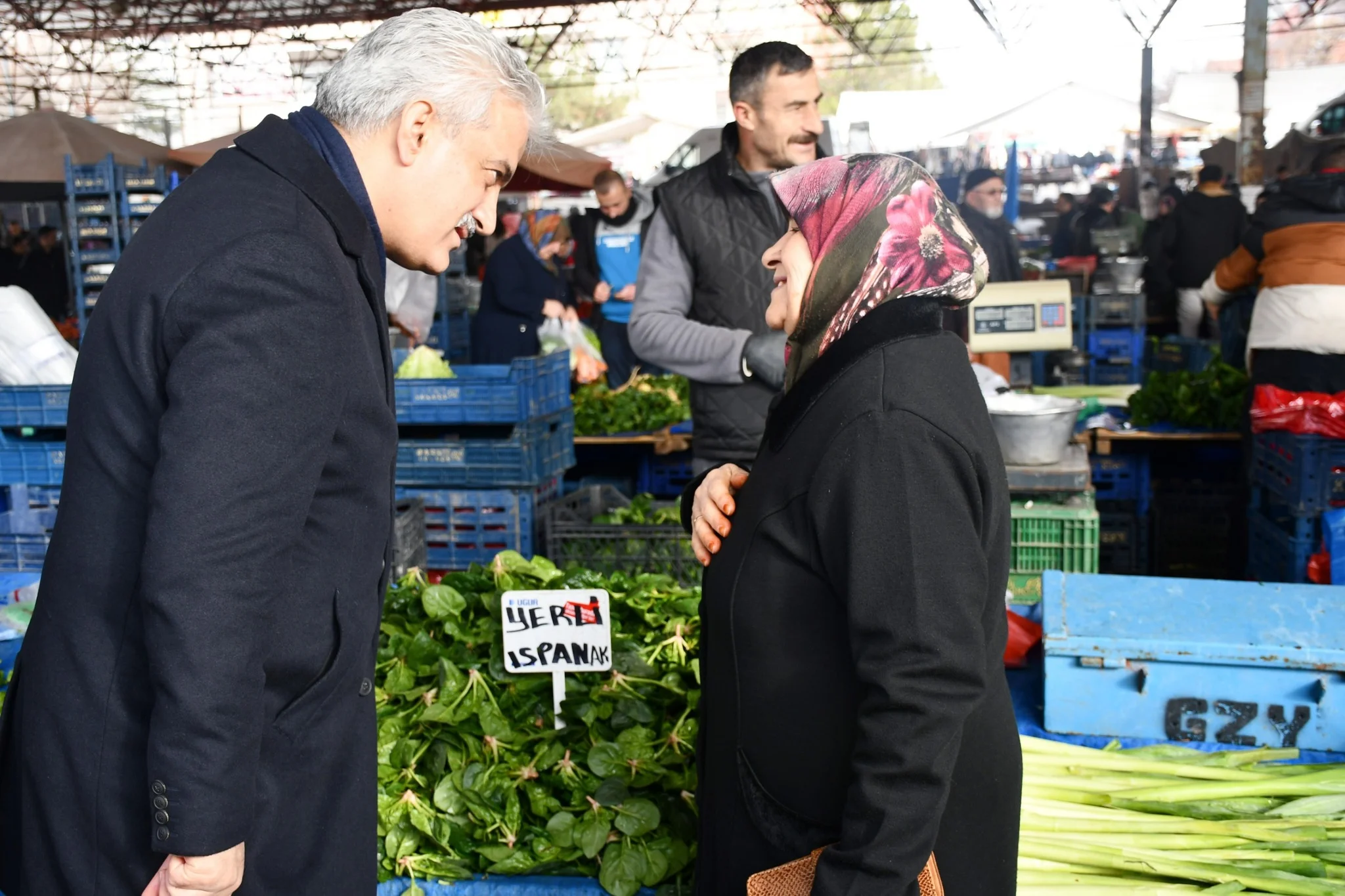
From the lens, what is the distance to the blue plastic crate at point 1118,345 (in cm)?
713

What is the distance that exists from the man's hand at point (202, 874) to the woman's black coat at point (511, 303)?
5.79m

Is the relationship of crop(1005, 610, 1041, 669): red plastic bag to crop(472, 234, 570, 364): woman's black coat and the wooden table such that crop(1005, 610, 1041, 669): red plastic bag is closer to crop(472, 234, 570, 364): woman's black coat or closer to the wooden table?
the wooden table

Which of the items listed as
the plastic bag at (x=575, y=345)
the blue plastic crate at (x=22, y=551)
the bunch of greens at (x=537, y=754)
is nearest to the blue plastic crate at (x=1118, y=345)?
the plastic bag at (x=575, y=345)

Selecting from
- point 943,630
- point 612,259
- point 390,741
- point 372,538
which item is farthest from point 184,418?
point 612,259

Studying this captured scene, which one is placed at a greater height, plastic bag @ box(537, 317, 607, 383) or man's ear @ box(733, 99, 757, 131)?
man's ear @ box(733, 99, 757, 131)

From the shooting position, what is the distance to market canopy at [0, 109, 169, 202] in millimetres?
9781

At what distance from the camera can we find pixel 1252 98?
44.8 feet

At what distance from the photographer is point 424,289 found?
7.22 metres

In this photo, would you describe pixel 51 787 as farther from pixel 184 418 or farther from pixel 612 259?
pixel 612 259

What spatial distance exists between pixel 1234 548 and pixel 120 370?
486cm

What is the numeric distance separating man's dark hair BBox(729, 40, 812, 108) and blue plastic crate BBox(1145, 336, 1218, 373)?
3.56 meters

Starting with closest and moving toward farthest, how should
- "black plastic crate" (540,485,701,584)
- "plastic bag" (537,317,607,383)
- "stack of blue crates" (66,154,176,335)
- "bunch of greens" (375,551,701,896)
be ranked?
"bunch of greens" (375,551,701,896) < "black plastic crate" (540,485,701,584) < "stack of blue crates" (66,154,176,335) < "plastic bag" (537,317,607,383)

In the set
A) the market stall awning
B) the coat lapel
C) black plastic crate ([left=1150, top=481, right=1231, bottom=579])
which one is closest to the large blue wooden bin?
the coat lapel

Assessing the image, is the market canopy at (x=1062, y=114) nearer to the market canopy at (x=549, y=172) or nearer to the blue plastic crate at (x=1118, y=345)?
the market canopy at (x=549, y=172)
